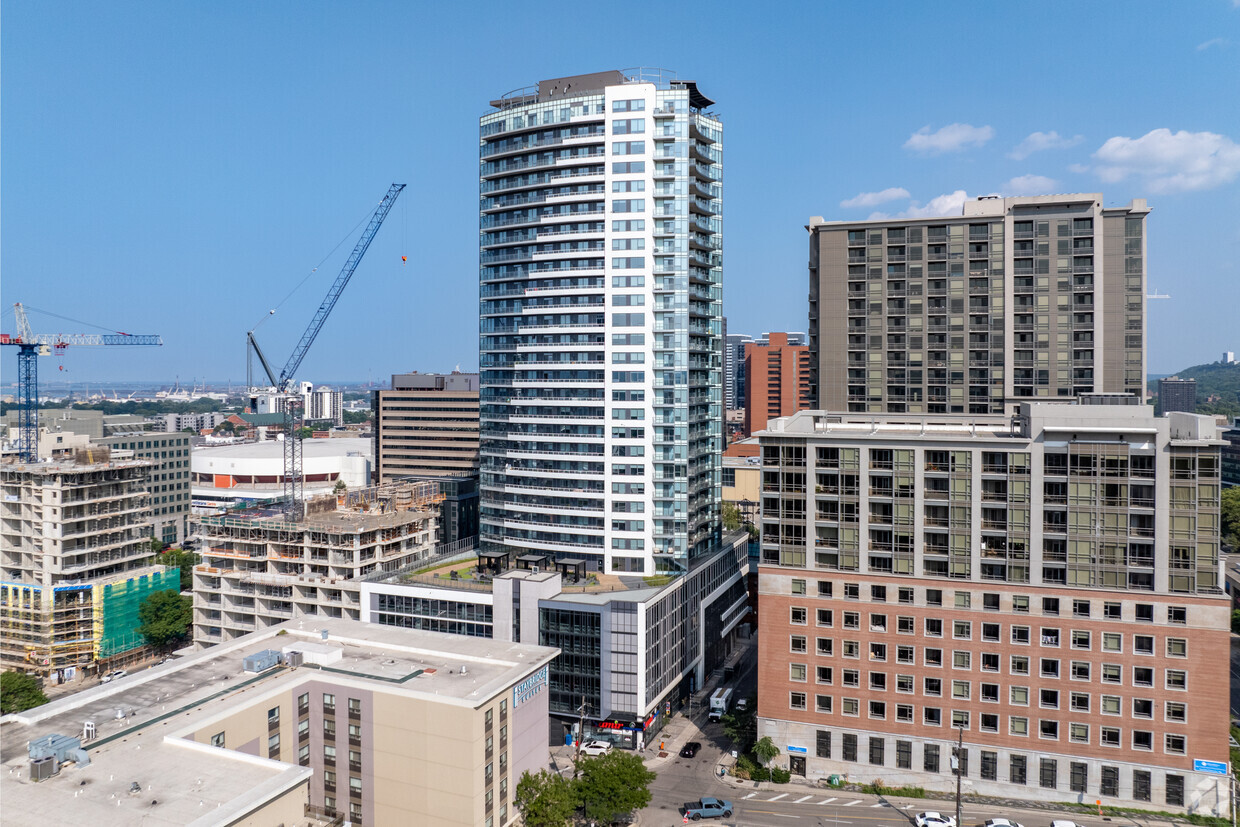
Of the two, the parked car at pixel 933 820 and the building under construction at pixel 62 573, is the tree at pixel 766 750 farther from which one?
the building under construction at pixel 62 573

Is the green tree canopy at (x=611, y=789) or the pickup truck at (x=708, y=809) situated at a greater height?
the green tree canopy at (x=611, y=789)

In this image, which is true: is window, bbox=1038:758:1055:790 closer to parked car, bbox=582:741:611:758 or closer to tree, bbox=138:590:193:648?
parked car, bbox=582:741:611:758

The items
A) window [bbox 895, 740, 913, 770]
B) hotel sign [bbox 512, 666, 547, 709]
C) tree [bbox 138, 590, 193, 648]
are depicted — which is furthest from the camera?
tree [bbox 138, 590, 193, 648]

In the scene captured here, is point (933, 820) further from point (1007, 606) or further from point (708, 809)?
point (1007, 606)

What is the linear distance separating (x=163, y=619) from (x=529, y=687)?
77.0 m

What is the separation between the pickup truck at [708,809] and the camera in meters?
71.4

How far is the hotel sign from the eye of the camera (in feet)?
214

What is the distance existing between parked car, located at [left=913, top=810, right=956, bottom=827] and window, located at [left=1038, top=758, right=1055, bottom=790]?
964cm

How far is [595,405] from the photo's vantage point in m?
102

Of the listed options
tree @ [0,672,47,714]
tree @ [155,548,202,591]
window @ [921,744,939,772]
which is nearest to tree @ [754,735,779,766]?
window @ [921,744,939,772]

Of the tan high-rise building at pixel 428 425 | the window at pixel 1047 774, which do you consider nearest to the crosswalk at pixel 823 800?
the window at pixel 1047 774

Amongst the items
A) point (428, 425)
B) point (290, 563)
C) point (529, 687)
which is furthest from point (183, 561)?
point (529, 687)

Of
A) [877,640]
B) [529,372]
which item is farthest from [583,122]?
[877,640]

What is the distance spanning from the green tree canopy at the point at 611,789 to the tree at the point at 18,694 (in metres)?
61.0
